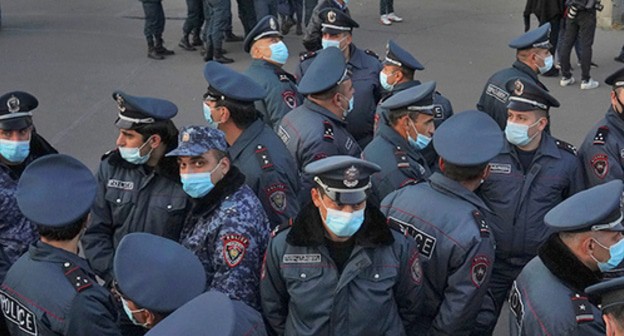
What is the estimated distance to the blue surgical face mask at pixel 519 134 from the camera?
498cm

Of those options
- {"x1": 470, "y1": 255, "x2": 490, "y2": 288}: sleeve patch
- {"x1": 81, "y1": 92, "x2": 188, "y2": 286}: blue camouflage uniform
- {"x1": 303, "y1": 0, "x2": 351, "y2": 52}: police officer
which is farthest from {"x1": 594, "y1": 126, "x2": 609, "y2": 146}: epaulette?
{"x1": 303, "y1": 0, "x2": 351, "y2": 52}: police officer

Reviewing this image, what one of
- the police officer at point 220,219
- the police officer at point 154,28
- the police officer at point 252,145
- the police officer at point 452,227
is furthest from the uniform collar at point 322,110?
the police officer at point 154,28

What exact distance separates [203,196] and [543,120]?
231 cm

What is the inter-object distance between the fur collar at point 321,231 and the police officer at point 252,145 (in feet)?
3.50

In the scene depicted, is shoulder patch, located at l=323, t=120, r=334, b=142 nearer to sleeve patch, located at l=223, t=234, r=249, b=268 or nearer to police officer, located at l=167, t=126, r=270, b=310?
police officer, located at l=167, t=126, r=270, b=310

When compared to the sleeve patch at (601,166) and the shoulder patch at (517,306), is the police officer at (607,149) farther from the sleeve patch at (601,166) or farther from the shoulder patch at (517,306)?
the shoulder patch at (517,306)

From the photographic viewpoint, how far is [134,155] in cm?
455

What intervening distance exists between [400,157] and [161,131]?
1.49 m

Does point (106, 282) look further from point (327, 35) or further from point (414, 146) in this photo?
point (327, 35)

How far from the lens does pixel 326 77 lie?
5.50 meters

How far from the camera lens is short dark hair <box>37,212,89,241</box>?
3.58m

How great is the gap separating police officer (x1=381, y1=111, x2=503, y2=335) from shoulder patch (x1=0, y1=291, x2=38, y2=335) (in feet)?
5.79

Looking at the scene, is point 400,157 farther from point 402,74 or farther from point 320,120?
point 402,74

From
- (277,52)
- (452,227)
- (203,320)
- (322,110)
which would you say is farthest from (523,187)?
(203,320)
